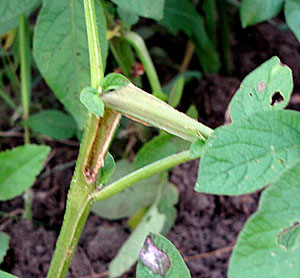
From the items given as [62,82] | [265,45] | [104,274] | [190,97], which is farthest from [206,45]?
[104,274]

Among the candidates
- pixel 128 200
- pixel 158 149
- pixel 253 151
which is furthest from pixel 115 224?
pixel 253 151

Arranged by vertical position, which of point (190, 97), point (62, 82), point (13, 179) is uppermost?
point (62, 82)

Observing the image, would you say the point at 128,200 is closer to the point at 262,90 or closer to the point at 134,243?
the point at 134,243

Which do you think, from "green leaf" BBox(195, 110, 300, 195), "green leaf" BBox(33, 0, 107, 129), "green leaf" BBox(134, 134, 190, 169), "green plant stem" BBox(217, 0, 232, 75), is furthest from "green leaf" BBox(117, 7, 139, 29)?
"green leaf" BBox(195, 110, 300, 195)

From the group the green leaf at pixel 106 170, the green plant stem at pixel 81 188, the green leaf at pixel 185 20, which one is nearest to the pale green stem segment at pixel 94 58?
the green plant stem at pixel 81 188

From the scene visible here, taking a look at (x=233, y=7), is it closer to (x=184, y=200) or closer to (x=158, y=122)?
(x=184, y=200)

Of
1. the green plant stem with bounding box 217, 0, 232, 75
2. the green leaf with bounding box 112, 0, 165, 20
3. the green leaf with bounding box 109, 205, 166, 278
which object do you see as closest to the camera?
the green leaf with bounding box 112, 0, 165, 20

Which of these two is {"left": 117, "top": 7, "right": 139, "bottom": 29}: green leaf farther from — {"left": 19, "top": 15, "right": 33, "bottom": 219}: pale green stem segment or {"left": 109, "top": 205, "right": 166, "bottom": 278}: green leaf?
{"left": 109, "top": 205, "right": 166, "bottom": 278}: green leaf
